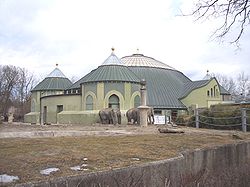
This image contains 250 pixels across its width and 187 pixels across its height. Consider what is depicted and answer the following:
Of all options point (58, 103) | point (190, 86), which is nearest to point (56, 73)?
point (58, 103)

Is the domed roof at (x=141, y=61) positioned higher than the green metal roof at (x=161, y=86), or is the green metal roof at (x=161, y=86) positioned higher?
the domed roof at (x=141, y=61)

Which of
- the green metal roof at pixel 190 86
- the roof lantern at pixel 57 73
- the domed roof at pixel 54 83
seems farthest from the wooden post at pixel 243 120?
the roof lantern at pixel 57 73

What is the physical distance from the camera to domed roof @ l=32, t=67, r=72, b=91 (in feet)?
182

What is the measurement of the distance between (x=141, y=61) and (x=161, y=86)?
22.6 ft

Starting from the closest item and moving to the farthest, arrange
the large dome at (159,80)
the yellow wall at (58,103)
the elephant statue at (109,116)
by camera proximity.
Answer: the elephant statue at (109,116)
the yellow wall at (58,103)
the large dome at (159,80)

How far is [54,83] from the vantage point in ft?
184

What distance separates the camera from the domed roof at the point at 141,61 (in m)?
61.3

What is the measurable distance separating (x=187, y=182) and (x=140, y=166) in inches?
43.0

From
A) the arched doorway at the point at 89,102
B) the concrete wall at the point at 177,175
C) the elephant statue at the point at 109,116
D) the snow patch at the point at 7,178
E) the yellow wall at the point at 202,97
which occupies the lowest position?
the concrete wall at the point at 177,175

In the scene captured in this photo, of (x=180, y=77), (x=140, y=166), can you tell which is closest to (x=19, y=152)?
(x=140, y=166)

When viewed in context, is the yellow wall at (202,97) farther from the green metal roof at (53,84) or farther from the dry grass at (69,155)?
the dry grass at (69,155)

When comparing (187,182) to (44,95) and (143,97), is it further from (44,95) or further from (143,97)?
(44,95)

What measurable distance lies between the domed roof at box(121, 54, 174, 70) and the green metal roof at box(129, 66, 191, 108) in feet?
4.12

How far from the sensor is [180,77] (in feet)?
218
